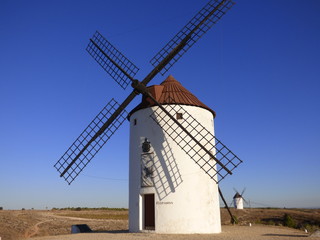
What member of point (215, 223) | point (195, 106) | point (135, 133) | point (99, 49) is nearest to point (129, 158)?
point (135, 133)

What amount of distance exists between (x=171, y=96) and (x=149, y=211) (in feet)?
20.6

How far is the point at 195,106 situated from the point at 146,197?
5.59 meters

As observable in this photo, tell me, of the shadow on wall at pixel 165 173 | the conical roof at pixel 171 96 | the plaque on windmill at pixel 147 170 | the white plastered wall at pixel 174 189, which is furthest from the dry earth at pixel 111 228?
the conical roof at pixel 171 96

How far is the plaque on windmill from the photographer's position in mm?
13992

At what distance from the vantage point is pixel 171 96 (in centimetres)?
1508

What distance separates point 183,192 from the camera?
44.1 ft

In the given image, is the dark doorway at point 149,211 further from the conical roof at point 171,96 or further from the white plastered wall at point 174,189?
the conical roof at point 171,96

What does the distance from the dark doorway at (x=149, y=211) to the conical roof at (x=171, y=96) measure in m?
4.95

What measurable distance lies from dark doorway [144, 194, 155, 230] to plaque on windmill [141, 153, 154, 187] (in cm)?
84

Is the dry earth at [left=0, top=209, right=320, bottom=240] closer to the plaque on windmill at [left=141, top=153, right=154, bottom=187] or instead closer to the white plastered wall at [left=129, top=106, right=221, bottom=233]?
the white plastered wall at [left=129, top=106, right=221, bottom=233]

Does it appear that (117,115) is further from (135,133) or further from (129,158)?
(129,158)

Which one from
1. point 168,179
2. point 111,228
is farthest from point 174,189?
point 111,228

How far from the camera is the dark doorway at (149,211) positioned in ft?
46.3

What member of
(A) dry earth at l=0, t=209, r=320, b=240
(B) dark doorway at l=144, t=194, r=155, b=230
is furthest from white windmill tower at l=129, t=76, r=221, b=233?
(A) dry earth at l=0, t=209, r=320, b=240
